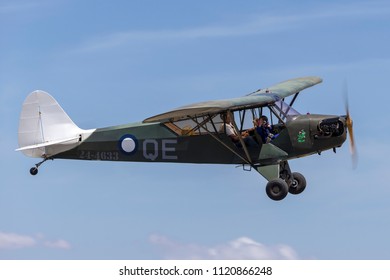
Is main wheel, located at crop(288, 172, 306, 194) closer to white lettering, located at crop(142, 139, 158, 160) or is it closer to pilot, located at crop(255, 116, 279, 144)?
pilot, located at crop(255, 116, 279, 144)

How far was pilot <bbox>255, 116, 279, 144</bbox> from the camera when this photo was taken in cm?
2397

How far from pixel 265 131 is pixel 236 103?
116 centimetres

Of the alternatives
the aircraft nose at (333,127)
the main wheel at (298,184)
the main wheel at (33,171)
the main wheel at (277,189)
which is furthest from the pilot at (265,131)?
the main wheel at (33,171)

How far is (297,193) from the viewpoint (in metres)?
24.8

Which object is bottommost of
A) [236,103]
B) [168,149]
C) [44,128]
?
[168,149]

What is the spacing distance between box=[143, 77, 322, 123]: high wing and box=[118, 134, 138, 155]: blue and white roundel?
98cm

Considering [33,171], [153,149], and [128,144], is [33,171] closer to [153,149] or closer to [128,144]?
[128,144]

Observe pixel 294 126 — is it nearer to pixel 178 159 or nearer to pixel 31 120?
pixel 178 159

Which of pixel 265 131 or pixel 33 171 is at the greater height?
pixel 265 131

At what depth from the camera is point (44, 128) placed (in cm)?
2603

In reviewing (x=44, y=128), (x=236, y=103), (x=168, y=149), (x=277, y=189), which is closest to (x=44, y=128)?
(x=44, y=128)

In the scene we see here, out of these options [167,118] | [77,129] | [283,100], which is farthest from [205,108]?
[77,129]

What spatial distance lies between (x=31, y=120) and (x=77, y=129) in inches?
46.9

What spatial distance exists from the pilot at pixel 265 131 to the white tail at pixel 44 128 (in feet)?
14.6
